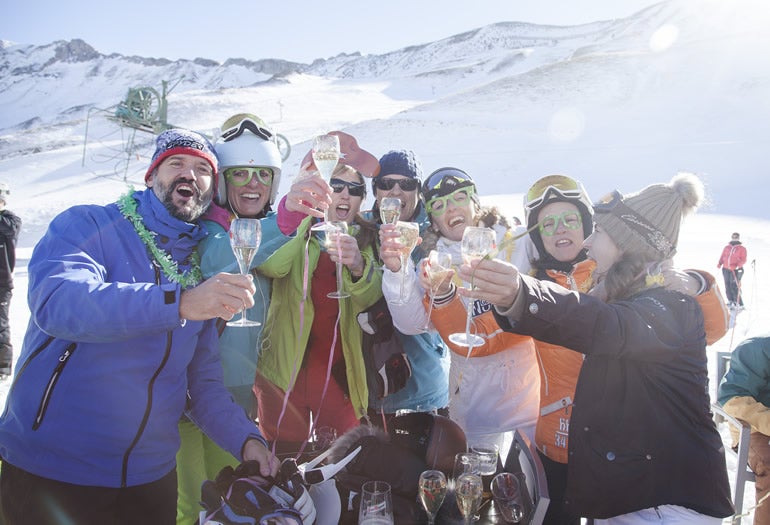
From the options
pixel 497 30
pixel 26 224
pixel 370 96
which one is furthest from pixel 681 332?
pixel 497 30

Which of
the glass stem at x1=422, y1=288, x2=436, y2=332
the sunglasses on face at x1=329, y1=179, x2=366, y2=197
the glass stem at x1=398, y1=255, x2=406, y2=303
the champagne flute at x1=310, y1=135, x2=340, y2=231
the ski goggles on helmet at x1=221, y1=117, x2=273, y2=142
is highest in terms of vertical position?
the ski goggles on helmet at x1=221, y1=117, x2=273, y2=142

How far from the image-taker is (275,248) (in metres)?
2.78

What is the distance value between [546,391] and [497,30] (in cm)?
16077

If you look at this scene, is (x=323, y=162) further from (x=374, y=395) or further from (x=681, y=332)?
(x=681, y=332)

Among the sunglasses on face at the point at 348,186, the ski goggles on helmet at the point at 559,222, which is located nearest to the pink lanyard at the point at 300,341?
the sunglasses on face at the point at 348,186

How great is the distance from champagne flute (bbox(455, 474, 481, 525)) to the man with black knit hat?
0.97m

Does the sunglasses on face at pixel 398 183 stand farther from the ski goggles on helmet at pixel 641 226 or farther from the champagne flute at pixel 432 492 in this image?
the champagne flute at pixel 432 492

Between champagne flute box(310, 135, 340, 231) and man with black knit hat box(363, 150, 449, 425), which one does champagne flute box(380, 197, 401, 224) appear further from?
man with black knit hat box(363, 150, 449, 425)

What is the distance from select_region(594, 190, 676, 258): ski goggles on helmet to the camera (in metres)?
2.20

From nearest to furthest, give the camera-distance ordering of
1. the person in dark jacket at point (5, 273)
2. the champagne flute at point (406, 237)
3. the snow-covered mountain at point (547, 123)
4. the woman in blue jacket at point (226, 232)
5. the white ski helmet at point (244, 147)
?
the champagne flute at point (406, 237) < the woman in blue jacket at point (226, 232) < the white ski helmet at point (244, 147) < the person in dark jacket at point (5, 273) < the snow-covered mountain at point (547, 123)

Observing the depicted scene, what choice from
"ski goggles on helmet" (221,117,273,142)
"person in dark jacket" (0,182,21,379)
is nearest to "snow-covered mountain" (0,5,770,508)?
"person in dark jacket" (0,182,21,379)

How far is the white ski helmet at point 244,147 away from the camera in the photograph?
2.96 meters

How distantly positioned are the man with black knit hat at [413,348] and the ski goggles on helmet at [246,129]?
0.82m

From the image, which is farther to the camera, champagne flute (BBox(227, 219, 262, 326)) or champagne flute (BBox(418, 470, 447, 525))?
champagne flute (BBox(227, 219, 262, 326))
